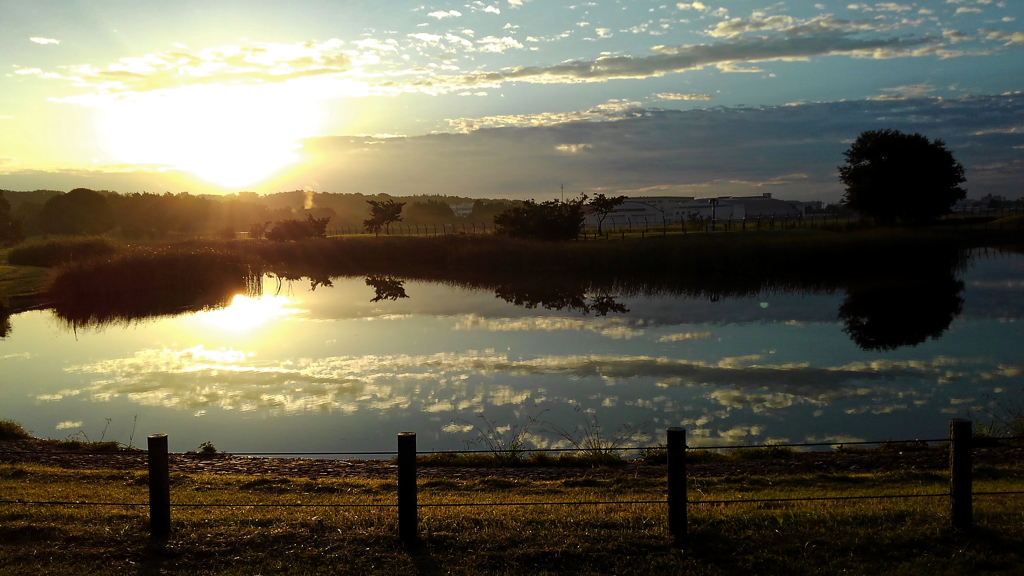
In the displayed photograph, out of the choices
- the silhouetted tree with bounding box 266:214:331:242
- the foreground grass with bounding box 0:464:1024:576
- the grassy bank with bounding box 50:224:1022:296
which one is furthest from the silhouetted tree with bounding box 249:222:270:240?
the foreground grass with bounding box 0:464:1024:576

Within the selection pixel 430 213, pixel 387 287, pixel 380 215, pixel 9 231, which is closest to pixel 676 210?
pixel 380 215

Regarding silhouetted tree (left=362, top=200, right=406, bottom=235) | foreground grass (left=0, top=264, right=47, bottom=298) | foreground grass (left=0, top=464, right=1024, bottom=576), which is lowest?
foreground grass (left=0, top=464, right=1024, bottom=576)

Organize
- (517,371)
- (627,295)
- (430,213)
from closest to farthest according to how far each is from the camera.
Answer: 1. (517,371)
2. (627,295)
3. (430,213)

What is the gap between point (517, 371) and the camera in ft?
66.9

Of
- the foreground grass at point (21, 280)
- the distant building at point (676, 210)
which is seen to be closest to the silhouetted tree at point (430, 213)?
the distant building at point (676, 210)

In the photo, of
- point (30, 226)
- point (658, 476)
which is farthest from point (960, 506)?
point (30, 226)

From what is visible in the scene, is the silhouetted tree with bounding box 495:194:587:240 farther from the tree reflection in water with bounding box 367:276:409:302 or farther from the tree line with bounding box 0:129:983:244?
the tree reflection in water with bounding box 367:276:409:302

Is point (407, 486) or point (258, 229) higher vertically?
point (258, 229)

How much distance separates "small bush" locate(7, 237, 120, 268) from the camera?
4681cm

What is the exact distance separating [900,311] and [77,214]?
93147mm

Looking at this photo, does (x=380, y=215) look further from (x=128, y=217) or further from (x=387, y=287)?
(x=128, y=217)

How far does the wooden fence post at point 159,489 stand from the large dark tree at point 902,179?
236 feet

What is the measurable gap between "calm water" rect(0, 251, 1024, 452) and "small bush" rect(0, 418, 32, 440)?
2.60 feet

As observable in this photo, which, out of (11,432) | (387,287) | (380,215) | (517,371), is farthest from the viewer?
(380,215)
